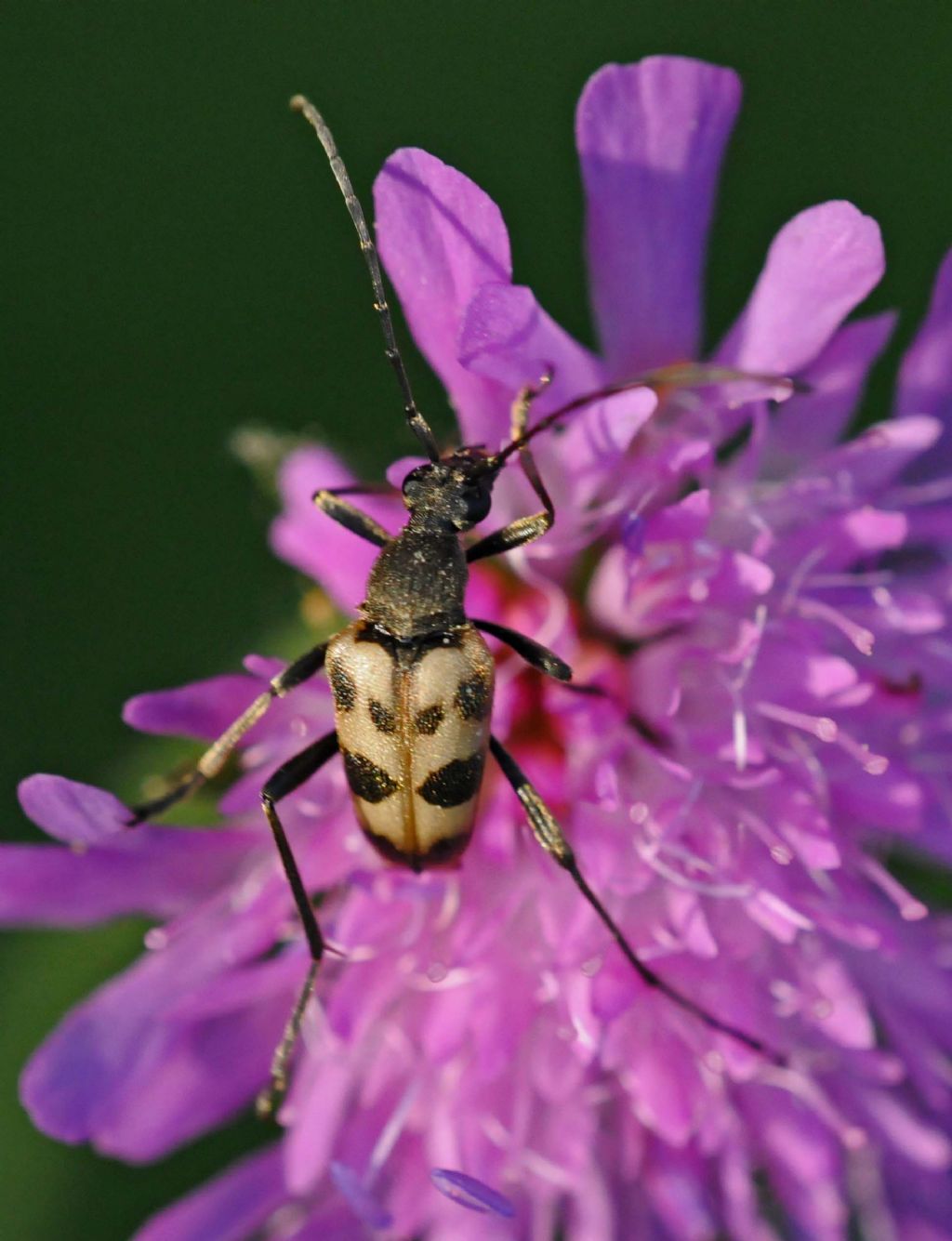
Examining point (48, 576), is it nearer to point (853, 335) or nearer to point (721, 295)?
point (721, 295)

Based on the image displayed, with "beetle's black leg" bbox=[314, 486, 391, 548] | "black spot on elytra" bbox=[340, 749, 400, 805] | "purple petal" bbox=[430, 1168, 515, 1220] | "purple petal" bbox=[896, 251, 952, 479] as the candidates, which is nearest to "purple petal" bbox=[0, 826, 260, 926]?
"black spot on elytra" bbox=[340, 749, 400, 805]

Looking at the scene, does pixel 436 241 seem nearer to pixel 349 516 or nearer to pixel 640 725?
pixel 349 516

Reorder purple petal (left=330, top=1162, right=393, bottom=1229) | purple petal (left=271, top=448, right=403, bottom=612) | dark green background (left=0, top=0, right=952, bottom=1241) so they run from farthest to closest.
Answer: dark green background (left=0, top=0, right=952, bottom=1241)
purple petal (left=271, top=448, right=403, bottom=612)
purple petal (left=330, top=1162, right=393, bottom=1229)

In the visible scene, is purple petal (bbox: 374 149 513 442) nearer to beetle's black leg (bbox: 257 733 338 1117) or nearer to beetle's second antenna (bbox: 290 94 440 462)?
beetle's second antenna (bbox: 290 94 440 462)

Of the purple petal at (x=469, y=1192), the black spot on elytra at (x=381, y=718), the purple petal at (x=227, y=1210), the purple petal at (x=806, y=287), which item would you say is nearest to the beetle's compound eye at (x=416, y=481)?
the black spot on elytra at (x=381, y=718)

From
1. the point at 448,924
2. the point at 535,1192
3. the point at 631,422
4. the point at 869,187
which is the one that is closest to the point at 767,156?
the point at 869,187

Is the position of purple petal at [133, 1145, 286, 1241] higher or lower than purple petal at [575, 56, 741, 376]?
lower

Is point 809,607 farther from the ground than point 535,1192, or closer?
farther from the ground
